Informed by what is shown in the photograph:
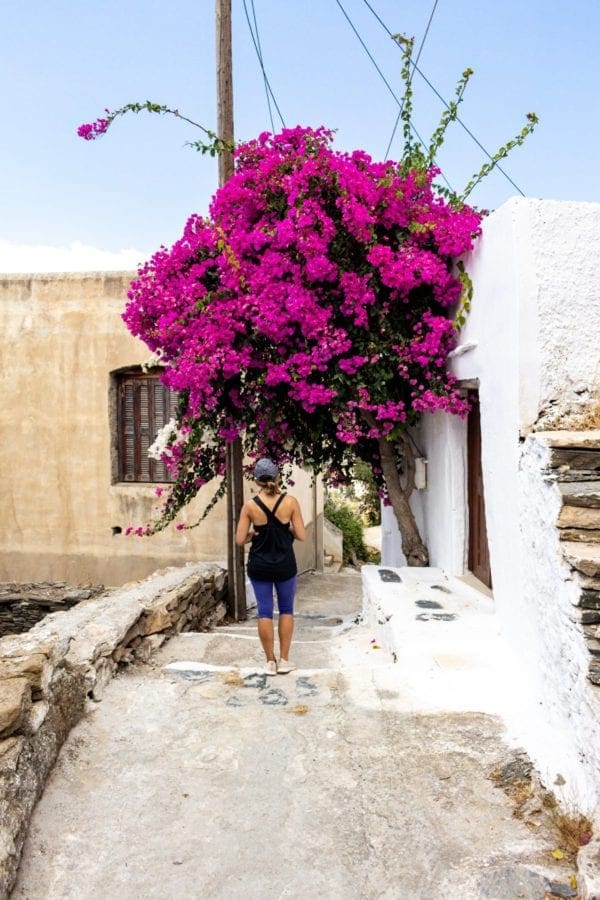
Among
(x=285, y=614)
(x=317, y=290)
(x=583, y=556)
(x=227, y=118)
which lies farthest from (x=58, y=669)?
(x=227, y=118)

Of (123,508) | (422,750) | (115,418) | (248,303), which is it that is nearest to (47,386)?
(115,418)

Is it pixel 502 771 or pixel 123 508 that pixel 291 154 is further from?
pixel 123 508

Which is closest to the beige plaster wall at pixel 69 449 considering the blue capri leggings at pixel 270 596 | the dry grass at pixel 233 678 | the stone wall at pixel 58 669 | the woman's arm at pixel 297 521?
the stone wall at pixel 58 669

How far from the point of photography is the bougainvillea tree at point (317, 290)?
5770 mm

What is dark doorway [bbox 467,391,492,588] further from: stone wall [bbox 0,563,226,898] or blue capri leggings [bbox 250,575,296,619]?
stone wall [bbox 0,563,226,898]

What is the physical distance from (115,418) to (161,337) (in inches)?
159

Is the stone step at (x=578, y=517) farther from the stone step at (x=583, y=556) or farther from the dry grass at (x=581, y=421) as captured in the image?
the dry grass at (x=581, y=421)

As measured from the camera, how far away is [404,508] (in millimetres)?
7527

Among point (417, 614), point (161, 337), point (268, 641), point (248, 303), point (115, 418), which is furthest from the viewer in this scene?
point (115, 418)

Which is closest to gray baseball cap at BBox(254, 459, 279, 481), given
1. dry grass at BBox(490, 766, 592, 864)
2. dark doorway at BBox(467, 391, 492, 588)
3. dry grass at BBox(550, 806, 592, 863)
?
dark doorway at BBox(467, 391, 492, 588)

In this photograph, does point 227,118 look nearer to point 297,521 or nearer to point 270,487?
point 270,487

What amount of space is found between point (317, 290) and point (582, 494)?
3165 mm

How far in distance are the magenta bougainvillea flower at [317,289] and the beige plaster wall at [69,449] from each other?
11.9 feet

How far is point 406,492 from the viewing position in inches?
302
